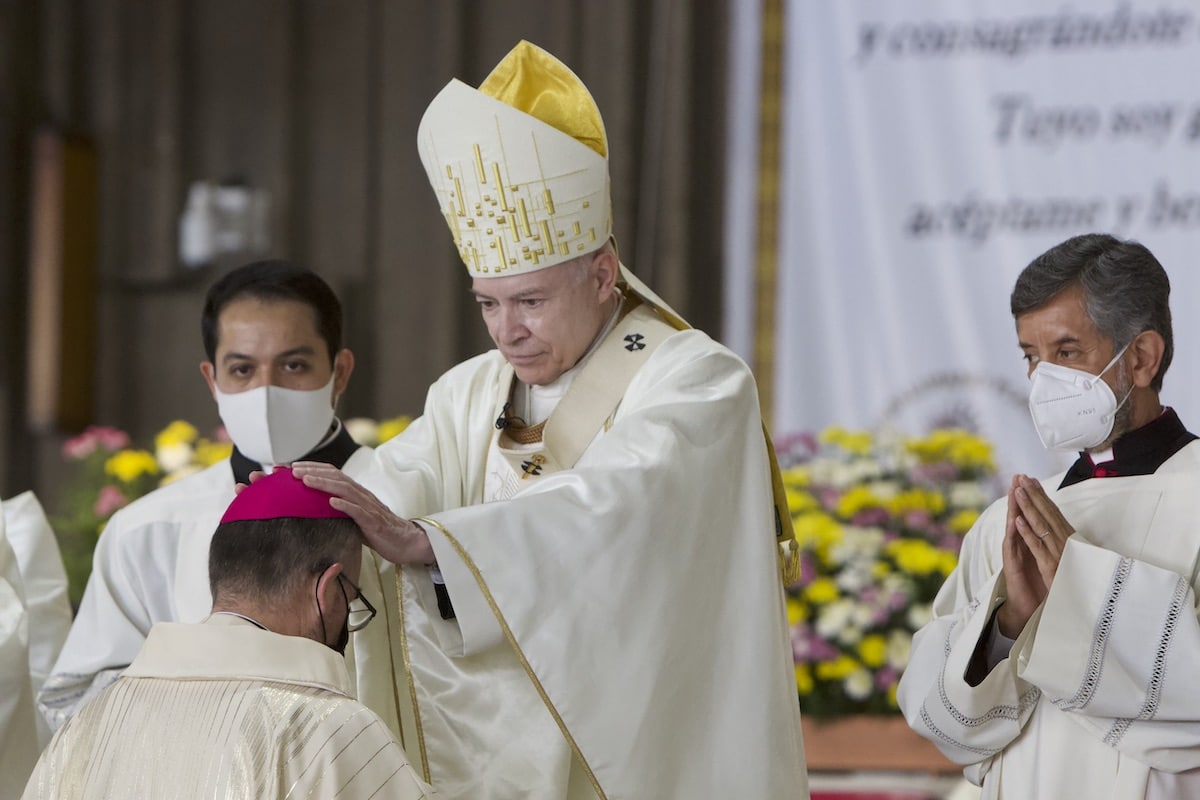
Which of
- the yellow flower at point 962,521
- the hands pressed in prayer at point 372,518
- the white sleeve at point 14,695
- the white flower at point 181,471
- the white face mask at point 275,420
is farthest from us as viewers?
the white flower at point 181,471

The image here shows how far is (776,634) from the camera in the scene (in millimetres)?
3273

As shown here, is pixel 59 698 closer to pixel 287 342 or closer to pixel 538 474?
pixel 287 342

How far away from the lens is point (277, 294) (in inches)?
153

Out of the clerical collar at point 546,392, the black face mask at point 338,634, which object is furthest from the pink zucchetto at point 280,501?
the clerical collar at point 546,392

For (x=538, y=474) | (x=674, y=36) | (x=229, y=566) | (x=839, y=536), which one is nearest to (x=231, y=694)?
(x=229, y=566)

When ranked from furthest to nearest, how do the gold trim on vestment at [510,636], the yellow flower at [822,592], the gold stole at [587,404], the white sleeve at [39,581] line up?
1. the yellow flower at [822,592]
2. the white sleeve at [39,581]
3. the gold stole at [587,404]
4. the gold trim on vestment at [510,636]

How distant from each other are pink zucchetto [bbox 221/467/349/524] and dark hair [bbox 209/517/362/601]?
1 cm

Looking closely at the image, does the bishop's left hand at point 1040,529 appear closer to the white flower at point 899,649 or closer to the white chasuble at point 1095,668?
the white chasuble at point 1095,668

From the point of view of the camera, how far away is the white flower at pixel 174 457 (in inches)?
214

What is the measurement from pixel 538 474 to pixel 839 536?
5.75 ft

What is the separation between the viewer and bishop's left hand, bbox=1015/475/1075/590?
10.6ft

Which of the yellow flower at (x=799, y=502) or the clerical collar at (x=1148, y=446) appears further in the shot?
the yellow flower at (x=799, y=502)

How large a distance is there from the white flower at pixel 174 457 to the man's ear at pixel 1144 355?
10.8ft

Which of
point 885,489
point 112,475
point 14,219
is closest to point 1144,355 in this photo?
point 885,489
